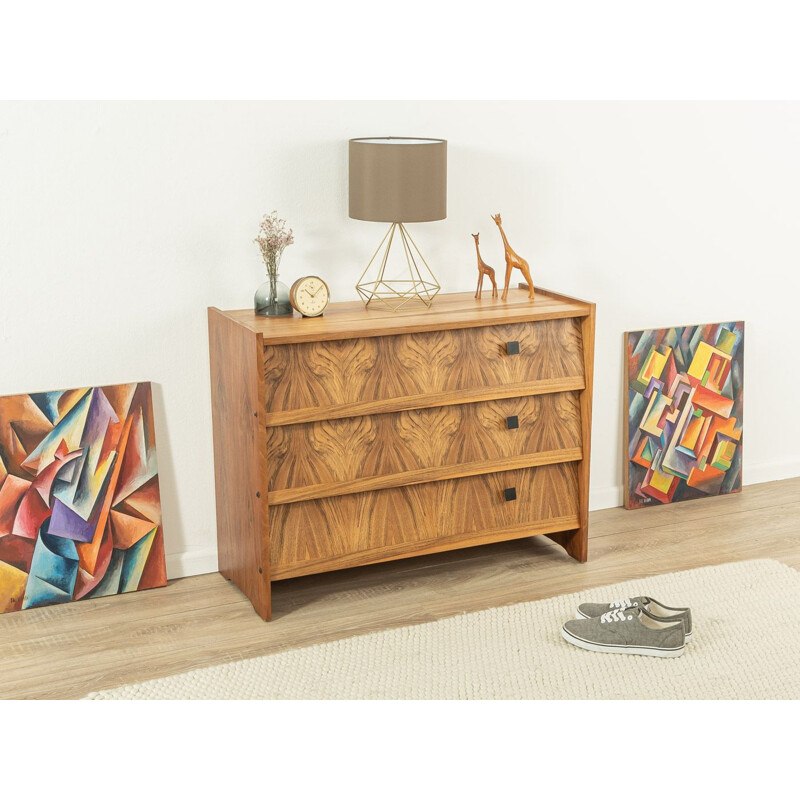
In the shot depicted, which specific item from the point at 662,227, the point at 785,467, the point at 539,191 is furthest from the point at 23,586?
the point at 785,467

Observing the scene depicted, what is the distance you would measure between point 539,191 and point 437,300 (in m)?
0.59

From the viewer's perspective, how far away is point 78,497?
3168 millimetres

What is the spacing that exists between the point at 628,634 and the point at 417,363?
1.02m

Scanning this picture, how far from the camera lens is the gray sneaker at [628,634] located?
286cm

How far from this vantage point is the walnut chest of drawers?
3.02m

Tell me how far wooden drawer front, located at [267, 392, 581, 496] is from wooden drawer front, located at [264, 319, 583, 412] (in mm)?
80

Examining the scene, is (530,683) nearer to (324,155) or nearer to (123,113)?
(324,155)

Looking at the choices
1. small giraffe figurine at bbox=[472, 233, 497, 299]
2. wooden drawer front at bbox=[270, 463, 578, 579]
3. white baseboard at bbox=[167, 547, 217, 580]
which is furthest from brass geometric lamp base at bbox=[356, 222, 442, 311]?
white baseboard at bbox=[167, 547, 217, 580]

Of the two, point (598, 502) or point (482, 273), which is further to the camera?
point (598, 502)

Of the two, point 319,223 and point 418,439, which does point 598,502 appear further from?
point 319,223

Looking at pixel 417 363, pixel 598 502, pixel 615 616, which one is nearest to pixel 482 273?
Answer: pixel 417 363

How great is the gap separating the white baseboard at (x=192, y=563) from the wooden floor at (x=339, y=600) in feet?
0.09

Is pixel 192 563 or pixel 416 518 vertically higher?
pixel 416 518

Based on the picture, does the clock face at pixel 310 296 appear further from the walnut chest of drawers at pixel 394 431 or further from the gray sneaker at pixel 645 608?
the gray sneaker at pixel 645 608
